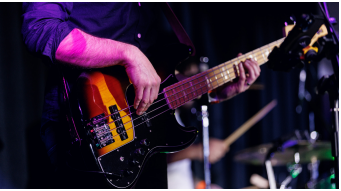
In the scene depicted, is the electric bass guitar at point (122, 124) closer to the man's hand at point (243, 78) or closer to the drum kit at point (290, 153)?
the man's hand at point (243, 78)

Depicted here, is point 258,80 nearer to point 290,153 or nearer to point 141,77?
point 290,153

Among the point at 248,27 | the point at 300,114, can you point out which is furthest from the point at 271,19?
the point at 300,114

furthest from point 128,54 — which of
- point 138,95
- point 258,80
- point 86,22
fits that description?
point 258,80

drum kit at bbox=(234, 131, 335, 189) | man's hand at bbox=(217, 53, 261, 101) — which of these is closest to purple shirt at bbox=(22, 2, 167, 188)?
man's hand at bbox=(217, 53, 261, 101)

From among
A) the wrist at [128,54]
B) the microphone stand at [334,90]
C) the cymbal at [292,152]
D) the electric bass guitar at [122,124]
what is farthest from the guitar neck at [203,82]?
the cymbal at [292,152]

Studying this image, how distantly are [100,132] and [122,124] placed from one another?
0.36ft

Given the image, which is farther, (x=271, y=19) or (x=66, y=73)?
(x=271, y=19)

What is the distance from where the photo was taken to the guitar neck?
1.41 meters

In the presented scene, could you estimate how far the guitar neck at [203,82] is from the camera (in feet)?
4.62

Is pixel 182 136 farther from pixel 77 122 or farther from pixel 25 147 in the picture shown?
pixel 25 147

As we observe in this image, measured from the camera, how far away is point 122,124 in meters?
1.19

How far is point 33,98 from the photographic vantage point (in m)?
1.68

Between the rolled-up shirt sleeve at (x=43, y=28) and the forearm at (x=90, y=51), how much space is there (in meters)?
Result: 0.03

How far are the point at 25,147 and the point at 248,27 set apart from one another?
119 inches
